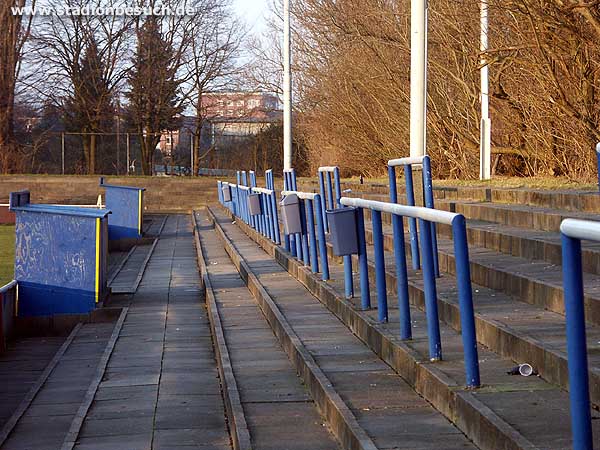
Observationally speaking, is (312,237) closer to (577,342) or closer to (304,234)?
(304,234)

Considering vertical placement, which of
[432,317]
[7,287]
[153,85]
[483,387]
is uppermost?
[153,85]

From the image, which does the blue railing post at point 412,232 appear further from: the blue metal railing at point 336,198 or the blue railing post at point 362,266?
the blue railing post at point 362,266

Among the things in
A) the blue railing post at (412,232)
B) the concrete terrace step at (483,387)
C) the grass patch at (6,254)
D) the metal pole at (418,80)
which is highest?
the metal pole at (418,80)

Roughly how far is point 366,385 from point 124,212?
2208 centimetres

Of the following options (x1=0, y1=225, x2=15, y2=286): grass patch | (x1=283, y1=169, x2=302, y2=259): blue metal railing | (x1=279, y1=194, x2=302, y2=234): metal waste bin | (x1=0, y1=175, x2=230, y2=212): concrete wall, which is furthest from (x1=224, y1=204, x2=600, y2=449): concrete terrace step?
(x1=0, y1=175, x2=230, y2=212): concrete wall

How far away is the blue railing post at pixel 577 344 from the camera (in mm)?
3291

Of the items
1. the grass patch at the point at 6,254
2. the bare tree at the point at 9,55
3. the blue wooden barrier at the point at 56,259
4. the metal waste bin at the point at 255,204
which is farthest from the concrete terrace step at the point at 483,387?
the bare tree at the point at 9,55

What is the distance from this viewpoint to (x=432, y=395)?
5398 millimetres

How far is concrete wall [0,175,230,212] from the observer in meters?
42.6

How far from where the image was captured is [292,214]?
11555 millimetres

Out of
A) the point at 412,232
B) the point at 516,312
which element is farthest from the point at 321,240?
the point at 516,312

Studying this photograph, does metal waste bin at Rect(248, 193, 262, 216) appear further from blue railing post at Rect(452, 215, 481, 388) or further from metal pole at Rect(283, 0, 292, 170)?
blue railing post at Rect(452, 215, 481, 388)

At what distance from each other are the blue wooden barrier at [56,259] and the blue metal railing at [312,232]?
2.83m

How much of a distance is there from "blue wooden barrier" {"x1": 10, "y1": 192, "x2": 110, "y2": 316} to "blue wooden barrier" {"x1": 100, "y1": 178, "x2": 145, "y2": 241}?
13.3 meters
